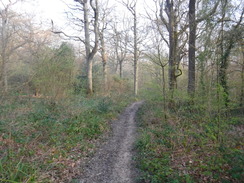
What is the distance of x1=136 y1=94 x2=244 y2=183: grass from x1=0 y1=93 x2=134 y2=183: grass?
215 centimetres

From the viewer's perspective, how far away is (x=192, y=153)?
199 inches

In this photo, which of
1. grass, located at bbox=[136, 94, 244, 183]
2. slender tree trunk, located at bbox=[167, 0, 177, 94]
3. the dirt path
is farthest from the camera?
slender tree trunk, located at bbox=[167, 0, 177, 94]

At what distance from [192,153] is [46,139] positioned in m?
5.21

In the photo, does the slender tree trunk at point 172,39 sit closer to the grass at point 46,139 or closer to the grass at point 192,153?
the grass at point 192,153

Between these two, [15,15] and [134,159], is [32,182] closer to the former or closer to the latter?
[134,159]

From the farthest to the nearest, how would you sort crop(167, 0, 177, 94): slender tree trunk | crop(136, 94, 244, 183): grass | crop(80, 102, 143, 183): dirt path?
crop(167, 0, 177, 94): slender tree trunk, crop(80, 102, 143, 183): dirt path, crop(136, 94, 244, 183): grass

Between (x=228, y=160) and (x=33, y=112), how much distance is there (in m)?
8.19

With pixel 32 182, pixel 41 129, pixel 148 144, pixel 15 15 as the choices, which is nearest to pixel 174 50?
pixel 148 144

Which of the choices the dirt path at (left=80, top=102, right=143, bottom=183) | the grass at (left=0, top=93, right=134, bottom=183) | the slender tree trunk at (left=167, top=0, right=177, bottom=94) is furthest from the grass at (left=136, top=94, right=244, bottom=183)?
the slender tree trunk at (left=167, top=0, right=177, bottom=94)

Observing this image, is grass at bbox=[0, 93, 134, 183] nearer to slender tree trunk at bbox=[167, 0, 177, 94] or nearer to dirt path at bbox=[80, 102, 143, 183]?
dirt path at bbox=[80, 102, 143, 183]

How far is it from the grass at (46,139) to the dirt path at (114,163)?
41 centimetres

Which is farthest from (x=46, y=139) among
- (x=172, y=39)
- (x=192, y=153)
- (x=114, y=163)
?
(x=172, y=39)

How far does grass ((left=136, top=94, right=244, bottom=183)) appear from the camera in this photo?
385 cm

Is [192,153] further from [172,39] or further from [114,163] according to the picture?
[172,39]
